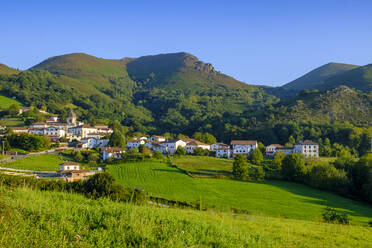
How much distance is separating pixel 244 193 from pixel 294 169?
52.8 feet

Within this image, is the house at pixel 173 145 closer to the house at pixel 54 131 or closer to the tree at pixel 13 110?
the house at pixel 54 131

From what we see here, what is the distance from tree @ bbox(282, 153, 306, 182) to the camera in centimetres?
5122

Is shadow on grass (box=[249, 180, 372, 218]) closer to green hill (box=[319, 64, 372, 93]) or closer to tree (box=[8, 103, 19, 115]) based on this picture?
tree (box=[8, 103, 19, 115])

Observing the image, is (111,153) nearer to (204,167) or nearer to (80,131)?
(204,167)

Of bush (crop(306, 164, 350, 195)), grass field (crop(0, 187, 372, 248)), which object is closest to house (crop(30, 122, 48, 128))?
bush (crop(306, 164, 350, 195))

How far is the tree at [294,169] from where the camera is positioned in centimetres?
5122

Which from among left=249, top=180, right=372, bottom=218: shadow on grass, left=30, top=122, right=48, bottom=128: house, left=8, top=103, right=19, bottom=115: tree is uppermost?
left=8, top=103, right=19, bottom=115: tree

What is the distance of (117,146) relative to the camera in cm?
7219

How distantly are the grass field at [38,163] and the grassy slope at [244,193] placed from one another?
10.4 meters

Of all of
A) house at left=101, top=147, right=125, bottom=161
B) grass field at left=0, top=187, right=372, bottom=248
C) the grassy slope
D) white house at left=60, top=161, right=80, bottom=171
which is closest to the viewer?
grass field at left=0, top=187, right=372, bottom=248

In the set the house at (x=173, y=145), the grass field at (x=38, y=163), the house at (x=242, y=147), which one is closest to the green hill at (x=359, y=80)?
the house at (x=242, y=147)

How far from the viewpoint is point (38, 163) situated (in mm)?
51156

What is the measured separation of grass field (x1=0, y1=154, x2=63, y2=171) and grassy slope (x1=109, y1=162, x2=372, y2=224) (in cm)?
1036

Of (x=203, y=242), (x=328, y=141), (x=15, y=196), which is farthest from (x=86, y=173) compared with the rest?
(x=328, y=141)
